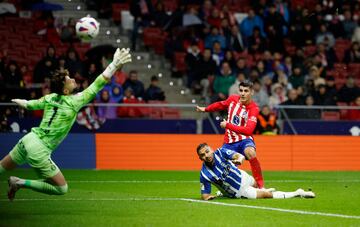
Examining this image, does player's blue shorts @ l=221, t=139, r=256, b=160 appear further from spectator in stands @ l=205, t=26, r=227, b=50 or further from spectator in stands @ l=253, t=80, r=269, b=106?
spectator in stands @ l=205, t=26, r=227, b=50

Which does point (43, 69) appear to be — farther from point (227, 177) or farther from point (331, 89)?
point (227, 177)

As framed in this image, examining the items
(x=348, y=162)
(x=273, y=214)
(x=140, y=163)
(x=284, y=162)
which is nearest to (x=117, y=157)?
(x=140, y=163)

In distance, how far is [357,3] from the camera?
3444 centimetres

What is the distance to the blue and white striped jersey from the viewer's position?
1587 centimetres

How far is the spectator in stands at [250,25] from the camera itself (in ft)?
105

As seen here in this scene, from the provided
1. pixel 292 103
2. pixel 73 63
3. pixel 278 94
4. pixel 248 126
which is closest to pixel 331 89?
pixel 278 94

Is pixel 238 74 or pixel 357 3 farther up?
pixel 357 3

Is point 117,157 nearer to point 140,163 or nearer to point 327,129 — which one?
point 140,163

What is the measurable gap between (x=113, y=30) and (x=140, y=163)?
6.75m

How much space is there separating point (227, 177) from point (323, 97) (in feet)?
42.6

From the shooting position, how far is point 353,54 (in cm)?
3241

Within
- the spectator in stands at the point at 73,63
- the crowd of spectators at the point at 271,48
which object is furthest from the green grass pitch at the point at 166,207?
the crowd of spectators at the point at 271,48

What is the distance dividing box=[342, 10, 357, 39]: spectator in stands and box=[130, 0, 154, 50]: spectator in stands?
24.6ft

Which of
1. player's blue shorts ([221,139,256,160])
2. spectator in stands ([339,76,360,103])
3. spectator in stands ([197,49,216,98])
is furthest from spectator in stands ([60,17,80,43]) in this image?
player's blue shorts ([221,139,256,160])
